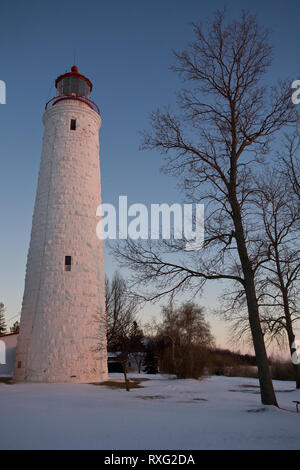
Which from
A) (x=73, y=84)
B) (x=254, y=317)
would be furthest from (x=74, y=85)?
(x=254, y=317)

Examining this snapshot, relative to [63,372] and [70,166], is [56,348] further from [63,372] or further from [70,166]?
[70,166]

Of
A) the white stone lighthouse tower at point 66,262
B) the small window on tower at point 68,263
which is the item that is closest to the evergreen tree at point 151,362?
the white stone lighthouse tower at point 66,262

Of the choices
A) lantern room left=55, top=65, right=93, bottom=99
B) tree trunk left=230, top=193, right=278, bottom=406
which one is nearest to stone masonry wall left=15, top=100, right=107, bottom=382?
lantern room left=55, top=65, right=93, bottom=99

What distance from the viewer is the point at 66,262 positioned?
1823 centimetres

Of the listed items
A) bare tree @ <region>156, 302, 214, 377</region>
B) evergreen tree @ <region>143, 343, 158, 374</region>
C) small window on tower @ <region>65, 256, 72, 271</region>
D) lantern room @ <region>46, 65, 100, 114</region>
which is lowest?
evergreen tree @ <region>143, 343, 158, 374</region>

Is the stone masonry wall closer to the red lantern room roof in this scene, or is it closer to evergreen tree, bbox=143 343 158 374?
the red lantern room roof

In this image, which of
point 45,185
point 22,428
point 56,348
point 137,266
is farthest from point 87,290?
point 22,428

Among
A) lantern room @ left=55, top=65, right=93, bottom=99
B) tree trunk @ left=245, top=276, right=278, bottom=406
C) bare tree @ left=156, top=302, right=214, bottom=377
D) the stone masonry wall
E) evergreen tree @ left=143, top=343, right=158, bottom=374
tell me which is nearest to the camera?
tree trunk @ left=245, top=276, right=278, bottom=406

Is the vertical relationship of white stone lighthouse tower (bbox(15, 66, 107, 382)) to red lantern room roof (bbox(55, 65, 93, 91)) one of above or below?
below

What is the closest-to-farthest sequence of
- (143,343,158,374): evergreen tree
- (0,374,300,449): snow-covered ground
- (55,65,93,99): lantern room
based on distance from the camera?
(0,374,300,449): snow-covered ground, (55,65,93,99): lantern room, (143,343,158,374): evergreen tree

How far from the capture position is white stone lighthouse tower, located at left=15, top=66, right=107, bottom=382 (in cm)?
1695

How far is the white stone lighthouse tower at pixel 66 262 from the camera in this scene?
1695 centimetres

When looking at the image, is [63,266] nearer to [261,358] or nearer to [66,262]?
[66,262]

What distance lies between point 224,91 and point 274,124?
2.08 m
